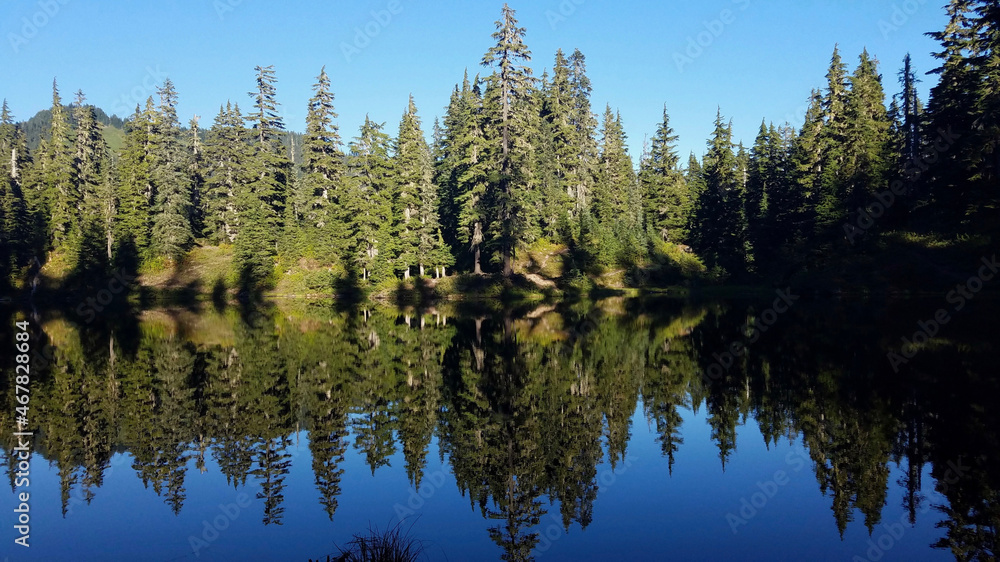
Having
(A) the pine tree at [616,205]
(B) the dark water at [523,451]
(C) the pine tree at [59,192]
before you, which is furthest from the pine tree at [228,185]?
(B) the dark water at [523,451]

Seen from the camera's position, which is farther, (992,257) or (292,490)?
(992,257)

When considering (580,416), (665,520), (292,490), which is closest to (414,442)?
(292,490)

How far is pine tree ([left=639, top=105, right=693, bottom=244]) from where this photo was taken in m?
79.2

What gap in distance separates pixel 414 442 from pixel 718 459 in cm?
635

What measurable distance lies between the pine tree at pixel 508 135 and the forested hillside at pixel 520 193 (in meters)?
0.19

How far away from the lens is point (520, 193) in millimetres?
54219

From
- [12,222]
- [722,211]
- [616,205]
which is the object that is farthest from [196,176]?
[722,211]

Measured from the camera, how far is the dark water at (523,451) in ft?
29.5

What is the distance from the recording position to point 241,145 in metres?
72.2

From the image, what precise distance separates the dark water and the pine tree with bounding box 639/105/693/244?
54.7 m

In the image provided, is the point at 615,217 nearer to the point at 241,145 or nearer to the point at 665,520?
the point at 241,145

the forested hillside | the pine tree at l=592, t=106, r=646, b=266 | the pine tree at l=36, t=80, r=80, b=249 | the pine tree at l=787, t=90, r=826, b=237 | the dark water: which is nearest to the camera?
the dark water

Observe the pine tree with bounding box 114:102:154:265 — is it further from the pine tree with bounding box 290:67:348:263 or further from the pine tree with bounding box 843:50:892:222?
the pine tree with bounding box 843:50:892:222

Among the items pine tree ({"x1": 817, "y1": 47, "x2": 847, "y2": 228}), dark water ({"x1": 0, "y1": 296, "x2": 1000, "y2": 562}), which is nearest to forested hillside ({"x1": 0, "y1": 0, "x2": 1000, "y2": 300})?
pine tree ({"x1": 817, "y1": 47, "x2": 847, "y2": 228})
